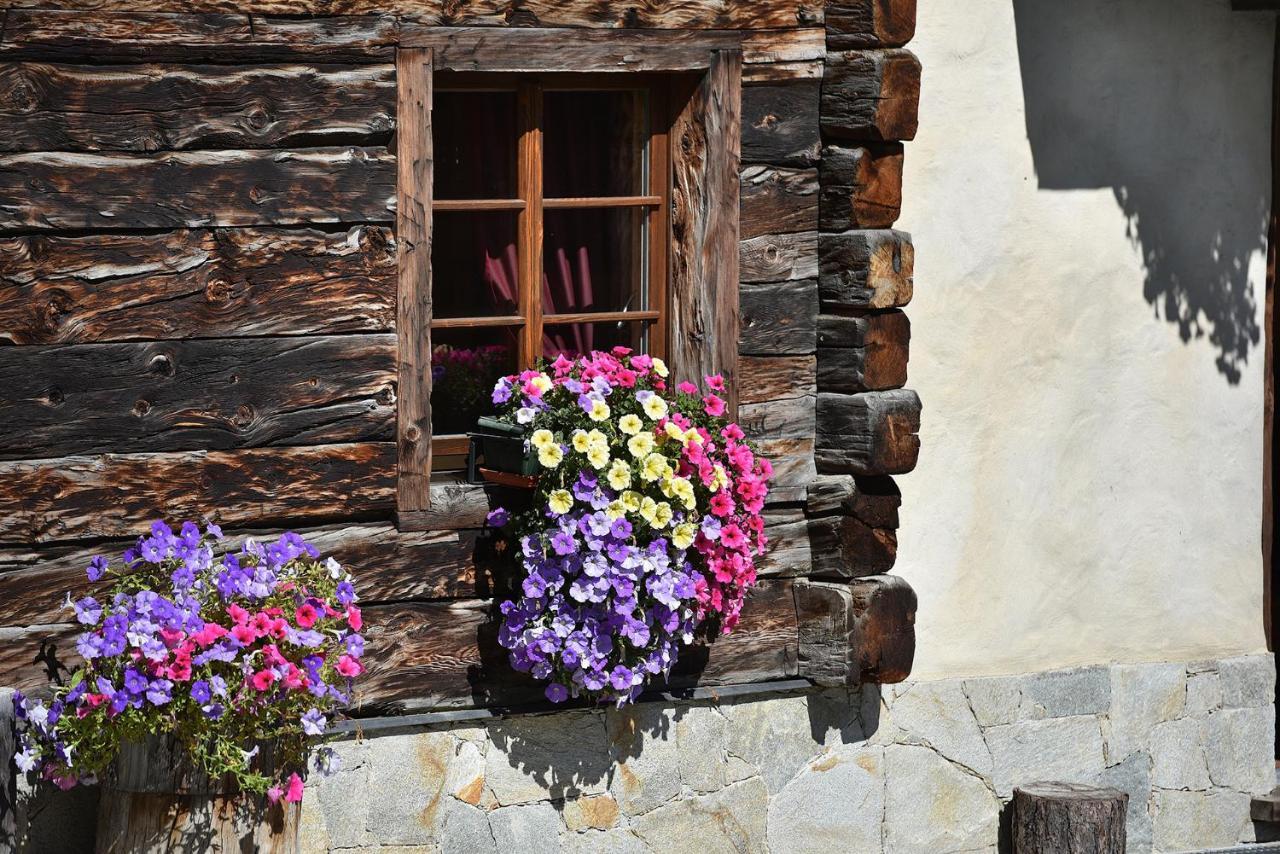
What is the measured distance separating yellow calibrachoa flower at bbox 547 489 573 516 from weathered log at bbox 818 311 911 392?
1.03 m

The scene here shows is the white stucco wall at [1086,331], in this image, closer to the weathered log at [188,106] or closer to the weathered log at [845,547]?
the weathered log at [845,547]

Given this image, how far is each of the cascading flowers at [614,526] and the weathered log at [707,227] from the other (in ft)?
0.84

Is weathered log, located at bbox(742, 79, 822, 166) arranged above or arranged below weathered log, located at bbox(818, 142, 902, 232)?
above

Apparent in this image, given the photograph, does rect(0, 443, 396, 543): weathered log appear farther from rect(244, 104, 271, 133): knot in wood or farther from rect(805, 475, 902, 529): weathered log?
rect(805, 475, 902, 529): weathered log

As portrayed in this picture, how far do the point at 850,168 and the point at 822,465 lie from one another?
0.89m

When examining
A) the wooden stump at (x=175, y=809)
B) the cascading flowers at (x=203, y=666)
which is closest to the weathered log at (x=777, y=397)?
the cascading flowers at (x=203, y=666)

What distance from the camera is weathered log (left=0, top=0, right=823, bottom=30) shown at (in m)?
4.82

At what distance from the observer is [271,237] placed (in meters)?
4.96

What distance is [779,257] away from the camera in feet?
18.5

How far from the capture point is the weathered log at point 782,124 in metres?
5.57

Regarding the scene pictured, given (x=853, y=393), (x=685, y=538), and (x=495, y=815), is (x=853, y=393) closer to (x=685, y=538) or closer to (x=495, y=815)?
(x=685, y=538)

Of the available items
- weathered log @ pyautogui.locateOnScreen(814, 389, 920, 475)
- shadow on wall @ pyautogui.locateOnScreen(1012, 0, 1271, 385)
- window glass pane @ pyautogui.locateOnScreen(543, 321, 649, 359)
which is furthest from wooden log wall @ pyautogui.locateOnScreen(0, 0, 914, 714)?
shadow on wall @ pyautogui.locateOnScreen(1012, 0, 1271, 385)

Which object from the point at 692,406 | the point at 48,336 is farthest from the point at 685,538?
the point at 48,336

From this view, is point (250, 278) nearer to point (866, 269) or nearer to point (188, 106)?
point (188, 106)
